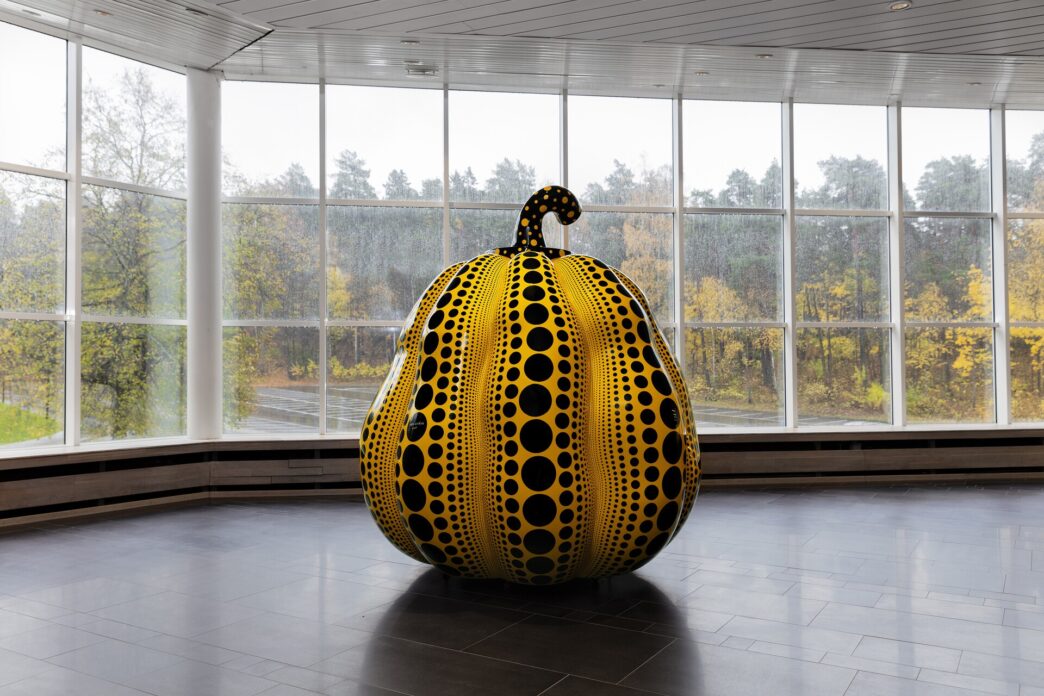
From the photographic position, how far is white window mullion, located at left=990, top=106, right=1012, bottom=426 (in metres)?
9.16

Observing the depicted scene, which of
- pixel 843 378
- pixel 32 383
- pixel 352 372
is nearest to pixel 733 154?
pixel 843 378

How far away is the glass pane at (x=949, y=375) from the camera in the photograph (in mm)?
9164

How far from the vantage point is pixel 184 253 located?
8.02m

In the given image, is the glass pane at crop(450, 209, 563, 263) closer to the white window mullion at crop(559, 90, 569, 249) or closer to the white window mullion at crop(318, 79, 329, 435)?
the white window mullion at crop(559, 90, 569, 249)

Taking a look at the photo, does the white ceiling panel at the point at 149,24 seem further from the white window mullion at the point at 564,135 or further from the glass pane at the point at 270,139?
the white window mullion at the point at 564,135

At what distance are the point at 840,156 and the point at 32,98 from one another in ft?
25.5

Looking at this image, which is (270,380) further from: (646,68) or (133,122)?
(646,68)

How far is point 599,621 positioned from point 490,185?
18.2 ft

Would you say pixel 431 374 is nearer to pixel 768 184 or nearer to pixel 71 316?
pixel 71 316

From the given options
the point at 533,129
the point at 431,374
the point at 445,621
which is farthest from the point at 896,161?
the point at 445,621

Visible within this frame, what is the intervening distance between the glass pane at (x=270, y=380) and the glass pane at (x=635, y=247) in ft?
9.76

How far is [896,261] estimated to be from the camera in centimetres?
913

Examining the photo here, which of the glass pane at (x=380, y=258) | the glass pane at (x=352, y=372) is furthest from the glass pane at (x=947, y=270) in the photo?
the glass pane at (x=352, y=372)

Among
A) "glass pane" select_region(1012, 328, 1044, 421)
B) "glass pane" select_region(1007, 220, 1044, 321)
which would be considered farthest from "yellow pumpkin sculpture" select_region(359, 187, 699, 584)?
"glass pane" select_region(1007, 220, 1044, 321)
